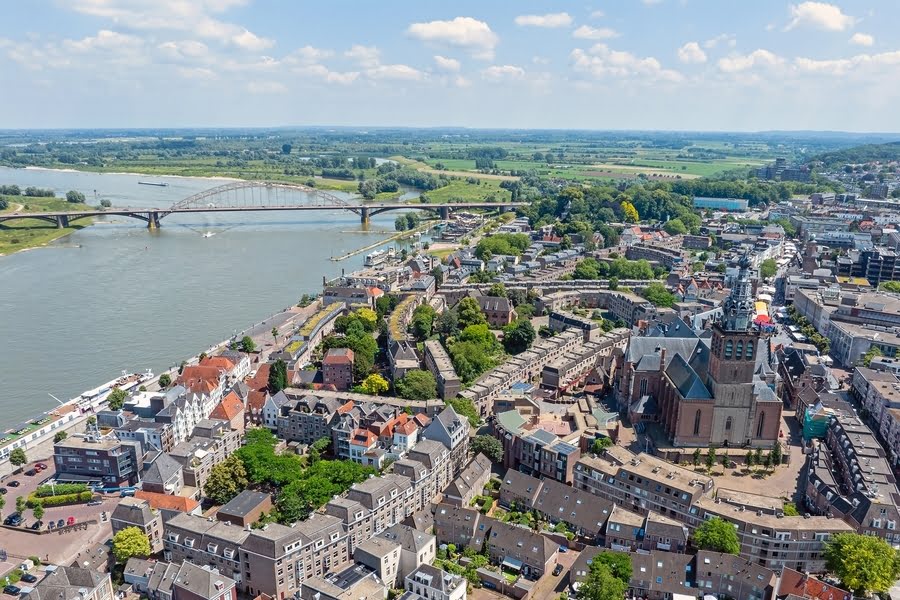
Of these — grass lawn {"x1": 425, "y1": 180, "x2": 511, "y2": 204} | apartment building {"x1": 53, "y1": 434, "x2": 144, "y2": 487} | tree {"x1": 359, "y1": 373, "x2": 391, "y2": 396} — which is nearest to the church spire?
tree {"x1": 359, "y1": 373, "x2": 391, "y2": 396}

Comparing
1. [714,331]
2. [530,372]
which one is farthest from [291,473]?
[714,331]

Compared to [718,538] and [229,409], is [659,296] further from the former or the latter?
[229,409]

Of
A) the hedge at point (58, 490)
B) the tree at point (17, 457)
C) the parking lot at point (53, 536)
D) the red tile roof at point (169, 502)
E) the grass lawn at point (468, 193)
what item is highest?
the grass lawn at point (468, 193)

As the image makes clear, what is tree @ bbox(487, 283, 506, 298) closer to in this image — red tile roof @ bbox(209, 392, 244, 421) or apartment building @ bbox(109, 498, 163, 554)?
red tile roof @ bbox(209, 392, 244, 421)

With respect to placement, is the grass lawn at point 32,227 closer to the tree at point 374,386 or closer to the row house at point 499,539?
the tree at point 374,386

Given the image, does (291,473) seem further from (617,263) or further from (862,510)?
(617,263)

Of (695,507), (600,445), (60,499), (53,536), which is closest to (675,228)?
(600,445)

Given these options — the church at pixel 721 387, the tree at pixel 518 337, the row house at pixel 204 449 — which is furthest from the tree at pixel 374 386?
the church at pixel 721 387
